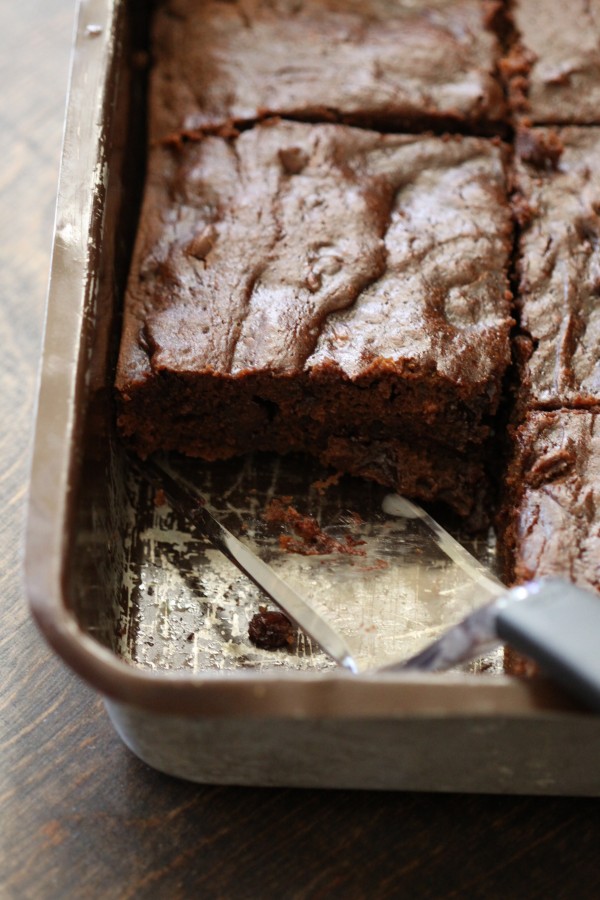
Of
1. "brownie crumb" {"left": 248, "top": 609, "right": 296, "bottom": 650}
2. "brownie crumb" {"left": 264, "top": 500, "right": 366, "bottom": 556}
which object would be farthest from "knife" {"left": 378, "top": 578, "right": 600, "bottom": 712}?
"brownie crumb" {"left": 264, "top": 500, "right": 366, "bottom": 556}

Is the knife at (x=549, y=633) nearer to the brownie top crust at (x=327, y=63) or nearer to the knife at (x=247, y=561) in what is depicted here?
the knife at (x=247, y=561)

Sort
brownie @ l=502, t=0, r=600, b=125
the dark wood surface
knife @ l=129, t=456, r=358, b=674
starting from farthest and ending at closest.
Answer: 1. brownie @ l=502, t=0, r=600, b=125
2. knife @ l=129, t=456, r=358, b=674
3. the dark wood surface

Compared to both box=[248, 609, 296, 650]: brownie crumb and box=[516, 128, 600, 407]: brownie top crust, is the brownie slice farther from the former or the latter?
box=[248, 609, 296, 650]: brownie crumb

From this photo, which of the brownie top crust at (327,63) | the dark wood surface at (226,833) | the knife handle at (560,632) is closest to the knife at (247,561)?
the dark wood surface at (226,833)

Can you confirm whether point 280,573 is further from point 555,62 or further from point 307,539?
point 555,62

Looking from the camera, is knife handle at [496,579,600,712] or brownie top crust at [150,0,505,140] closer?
knife handle at [496,579,600,712]

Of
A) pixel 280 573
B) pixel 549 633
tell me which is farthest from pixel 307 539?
pixel 549 633
